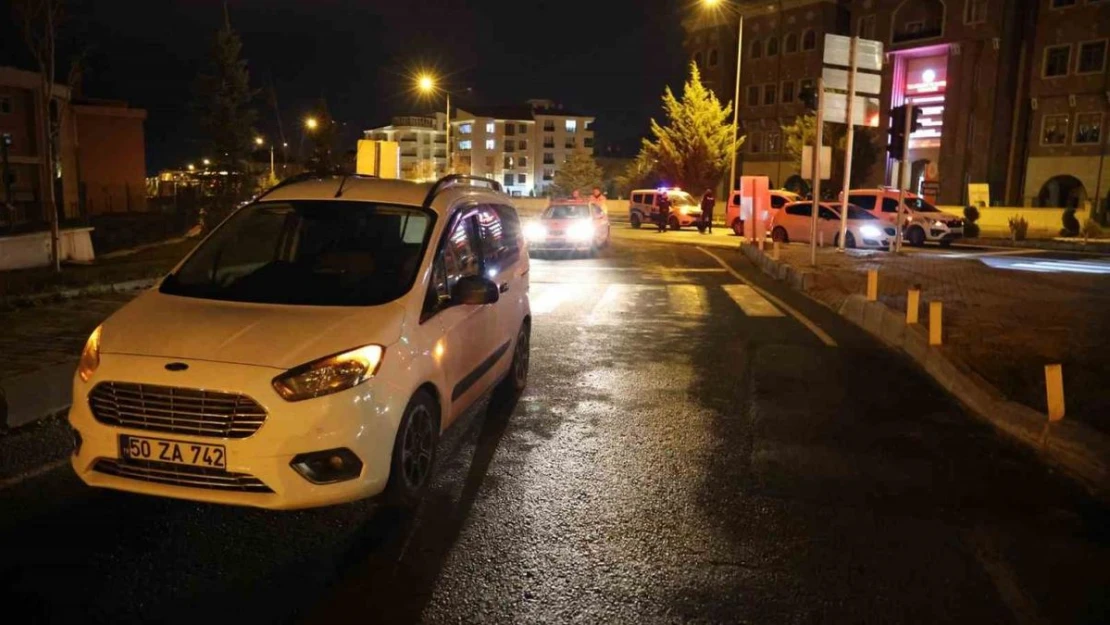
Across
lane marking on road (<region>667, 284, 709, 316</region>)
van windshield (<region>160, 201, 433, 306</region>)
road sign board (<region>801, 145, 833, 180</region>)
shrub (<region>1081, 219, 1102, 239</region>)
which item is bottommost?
lane marking on road (<region>667, 284, 709, 316</region>)

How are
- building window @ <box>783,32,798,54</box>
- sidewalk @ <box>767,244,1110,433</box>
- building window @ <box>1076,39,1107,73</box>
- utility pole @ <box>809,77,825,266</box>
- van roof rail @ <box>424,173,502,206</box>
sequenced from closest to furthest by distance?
van roof rail @ <box>424,173,502,206</box>
sidewalk @ <box>767,244,1110,433</box>
utility pole @ <box>809,77,825,266</box>
building window @ <box>1076,39,1107,73</box>
building window @ <box>783,32,798,54</box>

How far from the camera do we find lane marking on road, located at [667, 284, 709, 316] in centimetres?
1298

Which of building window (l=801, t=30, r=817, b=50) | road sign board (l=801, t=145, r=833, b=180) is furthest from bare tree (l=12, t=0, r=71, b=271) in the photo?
building window (l=801, t=30, r=817, b=50)

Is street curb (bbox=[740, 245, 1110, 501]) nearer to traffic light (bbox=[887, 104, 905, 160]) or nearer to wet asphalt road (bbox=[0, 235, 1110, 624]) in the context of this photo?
wet asphalt road (bbox=[0, 235, 1110, 624])

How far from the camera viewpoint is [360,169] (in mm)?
17078

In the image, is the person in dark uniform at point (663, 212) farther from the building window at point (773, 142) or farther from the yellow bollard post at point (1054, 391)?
the yellow bollard post at point (1054, 391)

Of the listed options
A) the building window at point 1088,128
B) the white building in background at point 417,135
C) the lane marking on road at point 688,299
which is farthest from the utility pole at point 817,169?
the white building in background at point 417,135

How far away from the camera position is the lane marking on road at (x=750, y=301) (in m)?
12.9

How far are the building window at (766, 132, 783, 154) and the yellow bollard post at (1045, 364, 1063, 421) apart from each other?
170 feet

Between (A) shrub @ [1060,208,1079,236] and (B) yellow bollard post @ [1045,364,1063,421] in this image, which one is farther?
(A) shrub @ [1060,208,1079,236]

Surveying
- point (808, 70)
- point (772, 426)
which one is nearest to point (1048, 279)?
point (772, 426)

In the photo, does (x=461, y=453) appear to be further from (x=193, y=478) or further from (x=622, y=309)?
(x=622, y=309)

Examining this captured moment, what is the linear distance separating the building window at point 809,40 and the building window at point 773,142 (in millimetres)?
5757

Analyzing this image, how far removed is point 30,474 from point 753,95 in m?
57.8
